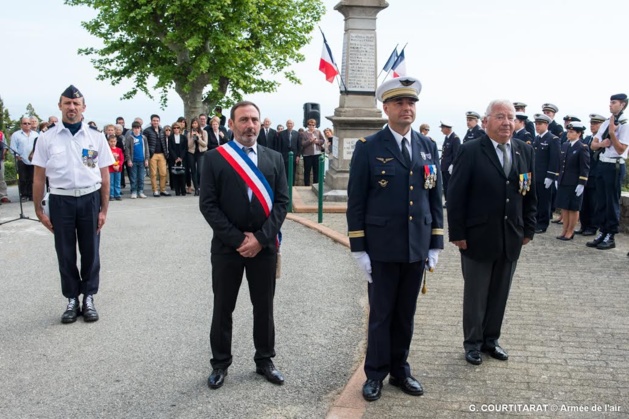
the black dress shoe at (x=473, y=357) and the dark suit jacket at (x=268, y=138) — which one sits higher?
the dark suit jacket at (x=268, y=138)

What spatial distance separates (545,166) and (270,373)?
7.98 meters

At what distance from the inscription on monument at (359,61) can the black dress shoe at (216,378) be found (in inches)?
378

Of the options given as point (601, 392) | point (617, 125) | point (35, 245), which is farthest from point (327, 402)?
point (617, 125)

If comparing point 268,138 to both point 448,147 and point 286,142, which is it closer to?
point 286,142

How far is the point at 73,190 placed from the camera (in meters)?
6.31

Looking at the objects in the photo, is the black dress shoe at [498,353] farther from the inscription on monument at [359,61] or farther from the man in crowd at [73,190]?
the inscription on monument at [359,61]

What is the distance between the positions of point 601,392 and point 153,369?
3.19 metres

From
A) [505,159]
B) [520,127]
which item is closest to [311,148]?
[520,127]

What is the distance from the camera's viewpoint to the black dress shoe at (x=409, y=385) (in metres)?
4.76

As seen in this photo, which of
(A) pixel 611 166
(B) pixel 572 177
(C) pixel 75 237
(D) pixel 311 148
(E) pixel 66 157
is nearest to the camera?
(E) pixel 66 157

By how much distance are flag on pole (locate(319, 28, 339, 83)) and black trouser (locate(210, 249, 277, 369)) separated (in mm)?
8883

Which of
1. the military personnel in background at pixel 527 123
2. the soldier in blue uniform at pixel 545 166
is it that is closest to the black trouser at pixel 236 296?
the soldier in blue uniform at pixel 545 166

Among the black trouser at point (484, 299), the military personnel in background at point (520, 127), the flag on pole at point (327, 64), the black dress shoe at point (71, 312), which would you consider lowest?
the black dress shoe at point (71, 312)

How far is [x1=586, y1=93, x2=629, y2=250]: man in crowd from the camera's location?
32.5 feet
